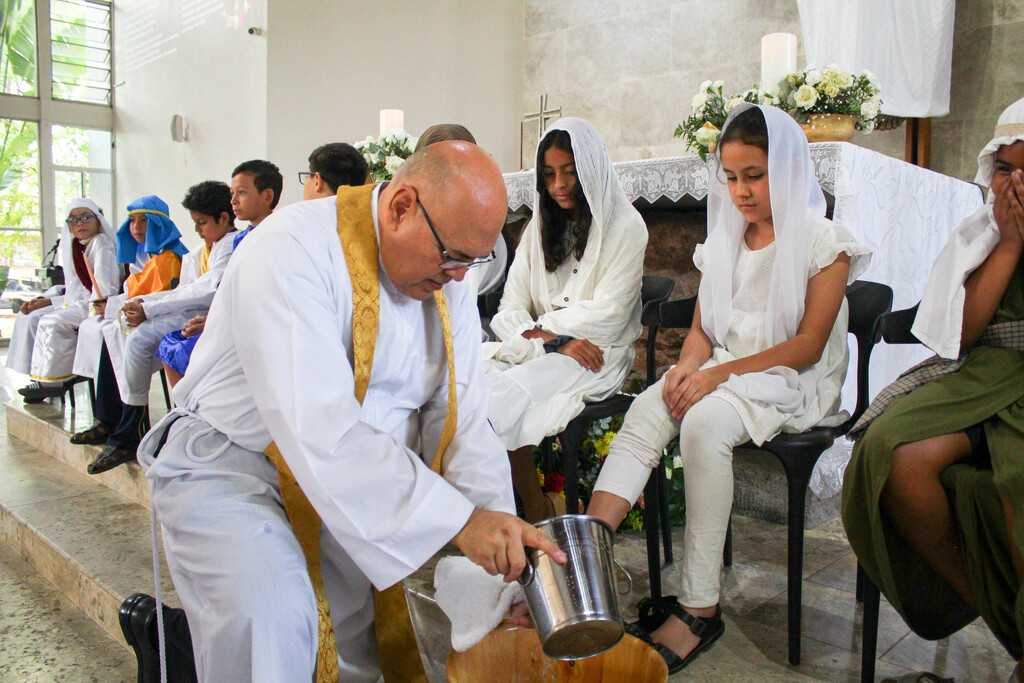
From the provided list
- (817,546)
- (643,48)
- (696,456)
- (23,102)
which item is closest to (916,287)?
(817,546)

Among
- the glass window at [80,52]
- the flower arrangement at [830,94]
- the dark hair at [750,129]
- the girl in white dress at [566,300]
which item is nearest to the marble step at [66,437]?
the girl in white dress at [566,300]

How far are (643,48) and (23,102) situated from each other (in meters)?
8.72

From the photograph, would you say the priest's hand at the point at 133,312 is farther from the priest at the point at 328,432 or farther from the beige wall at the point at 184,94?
the beige wall at the point at 184,94

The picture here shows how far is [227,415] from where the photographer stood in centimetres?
176

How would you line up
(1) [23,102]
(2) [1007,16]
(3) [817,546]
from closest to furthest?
1. (3) [817,546]
2. (2) [1007,16]
3. (1) [23,102]

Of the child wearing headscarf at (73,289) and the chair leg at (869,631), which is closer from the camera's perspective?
the chair leg at (869,631)

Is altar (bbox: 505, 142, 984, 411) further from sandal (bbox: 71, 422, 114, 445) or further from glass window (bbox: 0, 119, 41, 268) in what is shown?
glass window (bbox: 0, 119, 41, 268)

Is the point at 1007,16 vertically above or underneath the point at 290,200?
above

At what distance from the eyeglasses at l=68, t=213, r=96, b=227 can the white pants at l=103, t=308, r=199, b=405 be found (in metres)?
1.36

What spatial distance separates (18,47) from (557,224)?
1127cm

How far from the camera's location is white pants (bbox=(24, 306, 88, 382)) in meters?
Result: 5.12

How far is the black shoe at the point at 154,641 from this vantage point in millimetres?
1828

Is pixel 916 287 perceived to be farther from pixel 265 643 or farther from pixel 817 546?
pixel 265 643

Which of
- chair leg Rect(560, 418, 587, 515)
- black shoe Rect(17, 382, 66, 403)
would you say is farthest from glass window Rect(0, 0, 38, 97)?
chair leg Rect(560, 418, 587, 515)
